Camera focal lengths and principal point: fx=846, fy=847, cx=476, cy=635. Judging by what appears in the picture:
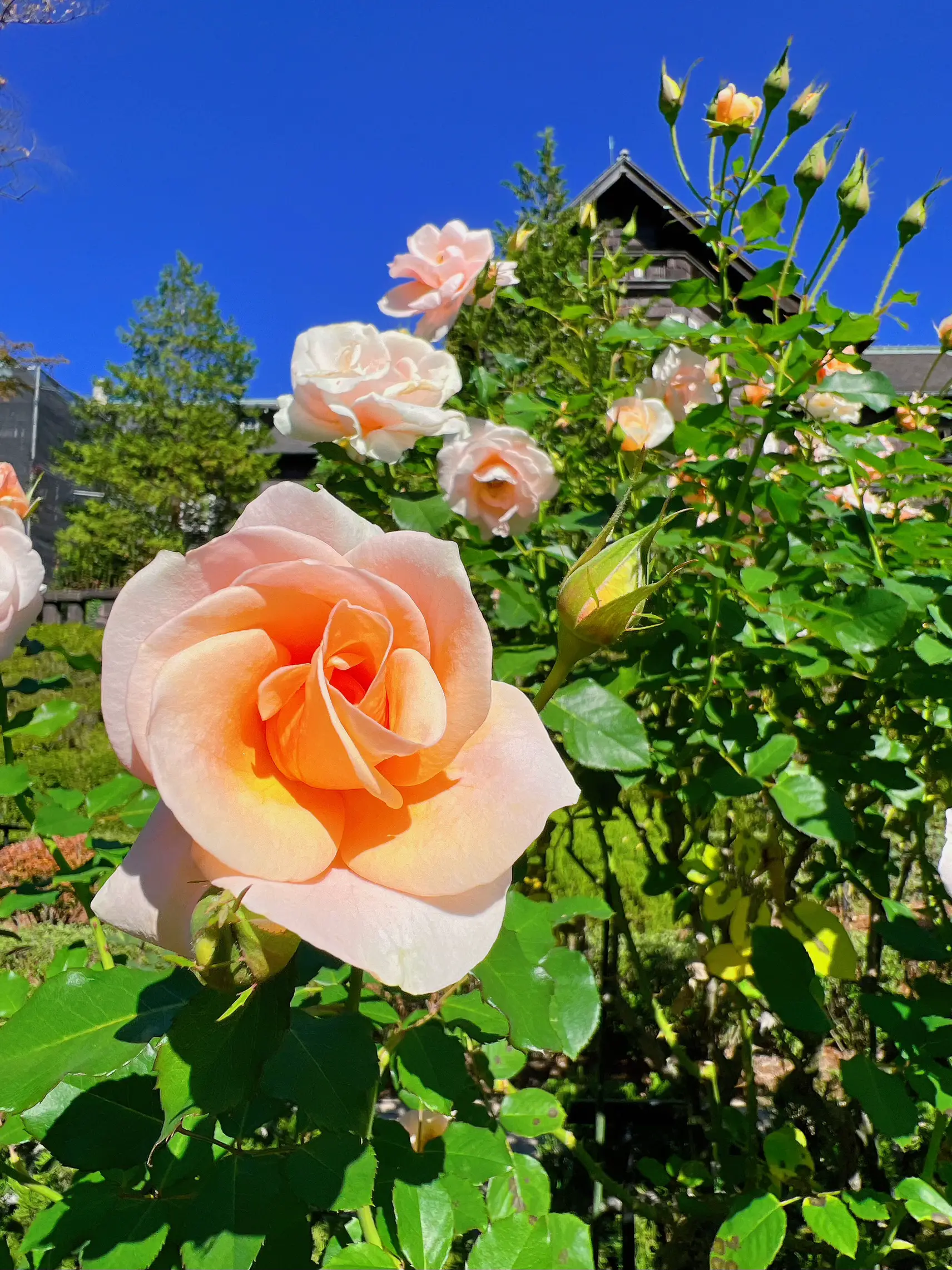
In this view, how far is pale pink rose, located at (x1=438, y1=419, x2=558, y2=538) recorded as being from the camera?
110 centimetres

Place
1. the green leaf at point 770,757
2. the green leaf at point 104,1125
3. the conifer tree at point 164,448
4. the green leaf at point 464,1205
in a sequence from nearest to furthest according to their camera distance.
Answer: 1. the green leaf at point 104,1125
2. the green leaf at point 464,1205
3. the green leaf at point 770,757
4. the conifer tree at point 164,448

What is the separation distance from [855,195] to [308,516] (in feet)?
2.93

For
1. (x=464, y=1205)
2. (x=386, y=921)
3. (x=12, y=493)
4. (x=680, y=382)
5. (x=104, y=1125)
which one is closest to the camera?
(x=386, y=921)

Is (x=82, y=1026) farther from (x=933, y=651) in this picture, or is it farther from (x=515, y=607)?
(x=933, y=651)

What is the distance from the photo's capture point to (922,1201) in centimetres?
77

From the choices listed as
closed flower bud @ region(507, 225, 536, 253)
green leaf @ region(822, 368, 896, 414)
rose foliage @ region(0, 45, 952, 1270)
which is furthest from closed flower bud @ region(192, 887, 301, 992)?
closed flower bud @ region(507, 225, 536, 253)

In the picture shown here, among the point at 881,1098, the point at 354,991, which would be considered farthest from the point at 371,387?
the point at 881,1098

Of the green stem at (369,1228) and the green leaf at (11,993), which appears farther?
the green leaf at (11,993)

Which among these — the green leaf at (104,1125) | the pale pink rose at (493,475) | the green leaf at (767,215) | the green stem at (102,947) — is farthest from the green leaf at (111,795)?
the green leaf at (767,215)

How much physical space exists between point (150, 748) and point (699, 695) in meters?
0.85

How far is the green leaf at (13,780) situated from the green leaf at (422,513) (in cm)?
50

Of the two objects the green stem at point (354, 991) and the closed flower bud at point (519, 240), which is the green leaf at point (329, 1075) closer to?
the green stem at point (354, 991)

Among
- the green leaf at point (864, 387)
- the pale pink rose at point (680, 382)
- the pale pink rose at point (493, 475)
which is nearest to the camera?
the green leaf at point (864, 387)

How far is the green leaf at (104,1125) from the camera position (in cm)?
54
